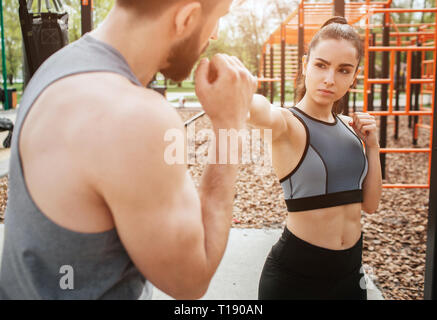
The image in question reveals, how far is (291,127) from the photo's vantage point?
1.86 m

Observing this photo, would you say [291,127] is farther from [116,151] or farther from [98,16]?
[98,16]

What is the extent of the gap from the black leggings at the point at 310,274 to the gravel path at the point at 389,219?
1.61 meters

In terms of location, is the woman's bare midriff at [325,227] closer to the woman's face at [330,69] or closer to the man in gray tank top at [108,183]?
the woman's face at [330,69]

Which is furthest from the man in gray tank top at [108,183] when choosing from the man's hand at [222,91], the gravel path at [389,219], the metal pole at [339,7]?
→ the gravel path at [389,219]

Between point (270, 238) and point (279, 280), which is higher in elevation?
point (279, 280)

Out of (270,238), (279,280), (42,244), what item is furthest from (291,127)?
(270,238)

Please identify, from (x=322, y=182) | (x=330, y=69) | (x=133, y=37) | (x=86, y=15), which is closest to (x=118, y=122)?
(x=133, y=37)

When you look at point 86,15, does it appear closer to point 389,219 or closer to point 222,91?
point 222,91

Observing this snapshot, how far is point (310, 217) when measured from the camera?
6.01ft

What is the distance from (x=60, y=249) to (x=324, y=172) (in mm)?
1271

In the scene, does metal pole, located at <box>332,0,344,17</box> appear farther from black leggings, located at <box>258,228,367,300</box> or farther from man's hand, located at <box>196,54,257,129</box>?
man's hand, located at <box>196,54,257,129</box>

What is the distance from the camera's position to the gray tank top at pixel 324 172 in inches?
71.7

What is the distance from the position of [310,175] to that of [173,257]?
109 centimetres

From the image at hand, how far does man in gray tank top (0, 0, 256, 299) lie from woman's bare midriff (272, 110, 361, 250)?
92cm
